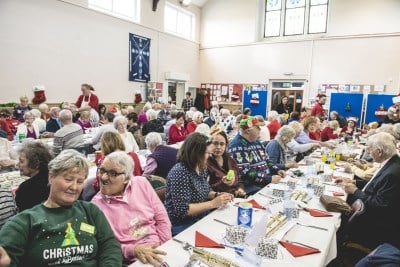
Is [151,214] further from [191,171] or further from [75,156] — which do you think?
[75,156]

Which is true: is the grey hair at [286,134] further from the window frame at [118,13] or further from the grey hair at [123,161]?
the window frame at [118,13]

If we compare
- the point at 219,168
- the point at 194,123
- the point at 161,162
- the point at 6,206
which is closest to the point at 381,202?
the point at 219,168

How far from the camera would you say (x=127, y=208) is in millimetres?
1758

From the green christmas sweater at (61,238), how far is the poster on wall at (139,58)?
9406 millimetres

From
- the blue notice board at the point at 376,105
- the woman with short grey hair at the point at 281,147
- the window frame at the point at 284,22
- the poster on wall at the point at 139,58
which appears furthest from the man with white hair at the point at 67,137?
the window frame at the point at 284,22

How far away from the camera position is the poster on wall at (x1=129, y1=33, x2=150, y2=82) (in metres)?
10.2

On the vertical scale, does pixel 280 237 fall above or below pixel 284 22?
below

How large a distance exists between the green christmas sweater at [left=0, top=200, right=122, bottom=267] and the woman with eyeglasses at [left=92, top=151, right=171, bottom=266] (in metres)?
0.19

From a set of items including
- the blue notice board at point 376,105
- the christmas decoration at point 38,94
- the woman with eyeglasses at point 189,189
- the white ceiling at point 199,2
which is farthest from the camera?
the white ceiling at point 199,2

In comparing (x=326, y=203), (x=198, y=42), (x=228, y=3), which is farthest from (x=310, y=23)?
(x=326, y=203)

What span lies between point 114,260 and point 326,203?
66.2 inches

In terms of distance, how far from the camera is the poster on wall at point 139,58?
1024 cm

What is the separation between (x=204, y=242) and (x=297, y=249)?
1.77 ft

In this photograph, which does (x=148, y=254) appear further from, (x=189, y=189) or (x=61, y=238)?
(x=189, y=189)
